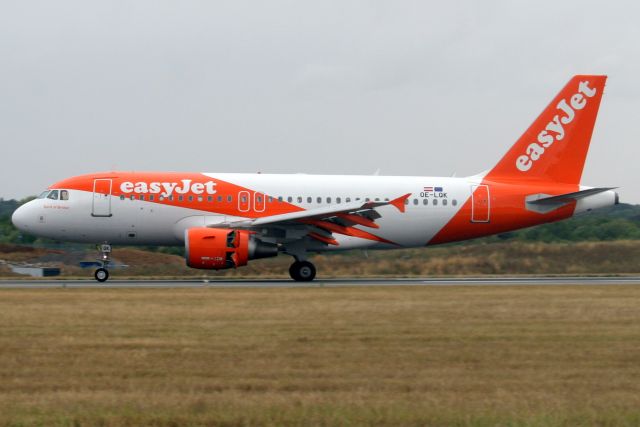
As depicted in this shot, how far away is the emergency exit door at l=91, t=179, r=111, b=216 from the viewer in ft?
102

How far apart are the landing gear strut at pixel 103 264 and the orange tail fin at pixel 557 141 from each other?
13.2 meters

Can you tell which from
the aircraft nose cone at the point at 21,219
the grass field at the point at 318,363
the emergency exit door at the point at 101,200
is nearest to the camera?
the grass field at the point at 318,363

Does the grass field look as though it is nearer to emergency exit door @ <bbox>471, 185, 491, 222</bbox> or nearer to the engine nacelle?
the engine nacelle

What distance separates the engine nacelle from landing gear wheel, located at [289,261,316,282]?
2489 mm

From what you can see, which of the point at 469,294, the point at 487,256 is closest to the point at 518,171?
the point at 487,256

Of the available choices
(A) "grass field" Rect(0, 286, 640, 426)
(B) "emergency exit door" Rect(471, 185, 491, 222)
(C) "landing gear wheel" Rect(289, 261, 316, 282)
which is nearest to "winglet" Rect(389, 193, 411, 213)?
(B) "emergency exit door" Rect(471, 185, 491, 222)

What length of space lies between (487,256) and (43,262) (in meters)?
18.2

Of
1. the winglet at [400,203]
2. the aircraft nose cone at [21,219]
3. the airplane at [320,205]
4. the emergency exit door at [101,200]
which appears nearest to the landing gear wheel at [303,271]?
the airplane at [320,205]

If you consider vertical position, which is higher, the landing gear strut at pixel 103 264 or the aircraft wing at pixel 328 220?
the aircraft wing at pixel 328 220

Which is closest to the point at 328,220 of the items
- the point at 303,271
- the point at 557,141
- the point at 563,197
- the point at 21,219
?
the point at 303,271

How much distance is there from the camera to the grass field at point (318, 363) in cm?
987

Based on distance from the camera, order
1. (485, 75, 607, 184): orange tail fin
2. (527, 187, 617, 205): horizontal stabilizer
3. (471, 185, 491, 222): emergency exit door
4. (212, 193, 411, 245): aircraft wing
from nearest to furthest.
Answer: (212, 193, 411, 245): aircraft wing, (527, 187, 617, 205): horizontal stabilizer, (471, 185, 491, 222): emergency exit door, (485, 75, 607, 184): orange tail fin

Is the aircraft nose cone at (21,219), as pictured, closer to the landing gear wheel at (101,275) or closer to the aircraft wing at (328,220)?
the landing gear wheel at (101,275)

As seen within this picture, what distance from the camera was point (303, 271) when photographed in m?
31.6
